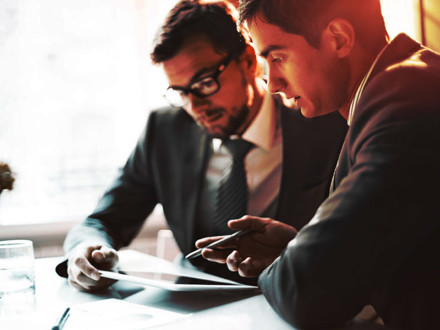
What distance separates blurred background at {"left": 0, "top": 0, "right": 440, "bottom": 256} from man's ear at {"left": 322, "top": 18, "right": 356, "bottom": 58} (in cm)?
219

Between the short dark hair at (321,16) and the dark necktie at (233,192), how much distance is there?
80cm

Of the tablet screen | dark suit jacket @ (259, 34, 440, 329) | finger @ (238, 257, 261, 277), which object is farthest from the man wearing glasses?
dark suit jacket @ (259, 34, 440, 329)

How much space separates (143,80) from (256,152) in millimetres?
1587

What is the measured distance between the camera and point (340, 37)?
2.86 feet

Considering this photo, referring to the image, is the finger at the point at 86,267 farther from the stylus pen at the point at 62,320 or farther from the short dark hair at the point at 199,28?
the short dark hair at the point at 199,28

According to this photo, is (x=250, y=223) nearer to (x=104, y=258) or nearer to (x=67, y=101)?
(x=104, y=258)

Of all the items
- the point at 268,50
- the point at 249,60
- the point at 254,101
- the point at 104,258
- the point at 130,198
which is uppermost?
the point at 268,50

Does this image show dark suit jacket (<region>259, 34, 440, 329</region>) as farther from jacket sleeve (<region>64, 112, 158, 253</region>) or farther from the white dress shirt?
jacket sleeve (<region>64, 112, 158, 253</region>)

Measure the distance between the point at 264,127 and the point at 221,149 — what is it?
188 millimetres

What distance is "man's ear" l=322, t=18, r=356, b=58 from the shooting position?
868mm

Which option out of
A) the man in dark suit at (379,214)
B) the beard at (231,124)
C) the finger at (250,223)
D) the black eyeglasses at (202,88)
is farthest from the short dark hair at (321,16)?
the beard at (231,124)

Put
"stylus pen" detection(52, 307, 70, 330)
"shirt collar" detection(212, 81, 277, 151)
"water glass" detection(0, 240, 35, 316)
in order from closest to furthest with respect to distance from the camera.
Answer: "stylus pen" detection(52, 307, 70, 330) < "water glass" detection(0, 240, 35, 316) < "shirt collar" detection(212, 81, 277, 151)

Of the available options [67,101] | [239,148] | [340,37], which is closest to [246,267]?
[340,37]

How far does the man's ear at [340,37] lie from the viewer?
0.87 metres
